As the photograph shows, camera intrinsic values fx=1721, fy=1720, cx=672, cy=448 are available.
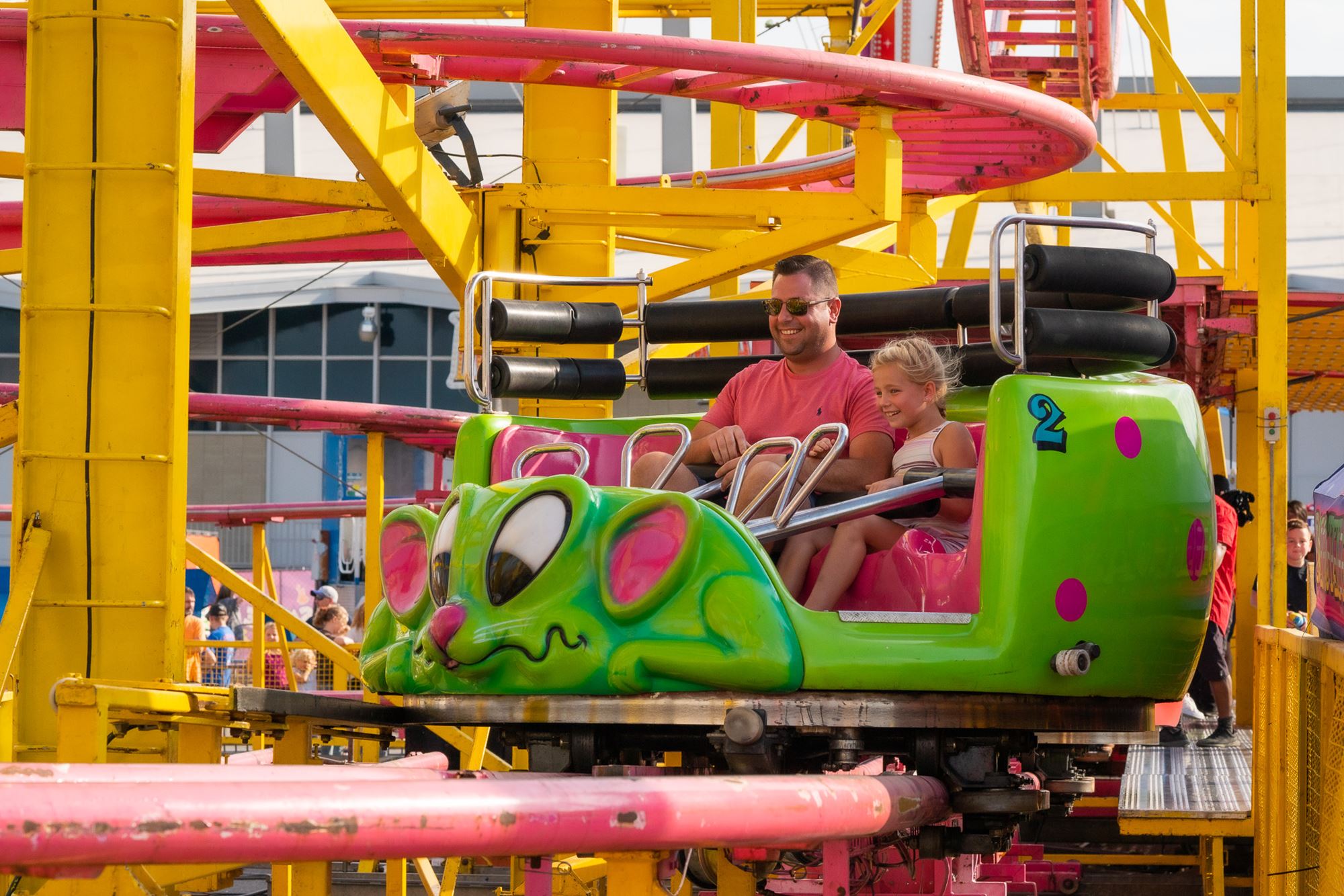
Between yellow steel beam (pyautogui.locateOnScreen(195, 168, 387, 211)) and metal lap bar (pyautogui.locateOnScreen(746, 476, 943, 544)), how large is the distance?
3.93 m

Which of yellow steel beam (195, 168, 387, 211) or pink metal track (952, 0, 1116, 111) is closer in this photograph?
yellow steel beam (195, 168, 387, 211)

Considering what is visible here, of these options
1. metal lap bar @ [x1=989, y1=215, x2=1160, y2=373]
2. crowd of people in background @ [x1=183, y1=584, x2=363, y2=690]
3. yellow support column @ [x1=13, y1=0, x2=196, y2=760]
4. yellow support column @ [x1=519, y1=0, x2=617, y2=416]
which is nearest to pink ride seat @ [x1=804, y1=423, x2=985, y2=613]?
metal lap bar @ [x1=989, y1=215, x2=1160, y2=373]

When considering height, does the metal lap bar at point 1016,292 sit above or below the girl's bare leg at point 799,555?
above

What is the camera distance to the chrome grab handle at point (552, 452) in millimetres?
4645

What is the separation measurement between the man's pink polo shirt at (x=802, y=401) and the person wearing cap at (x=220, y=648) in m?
8.87

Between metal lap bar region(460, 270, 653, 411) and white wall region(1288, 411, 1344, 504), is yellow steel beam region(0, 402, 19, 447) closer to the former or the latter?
metal lap bar region(460, 270, 653, 411)

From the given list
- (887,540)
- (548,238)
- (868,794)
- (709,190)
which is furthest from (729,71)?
(868,794)

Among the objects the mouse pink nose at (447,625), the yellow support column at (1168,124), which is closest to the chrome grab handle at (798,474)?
the mouse pink nose at (447,625)

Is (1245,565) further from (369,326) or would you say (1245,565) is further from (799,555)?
(369,326)

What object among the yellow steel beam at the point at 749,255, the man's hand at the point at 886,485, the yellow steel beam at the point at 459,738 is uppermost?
the yellow steel beam at the point at 749,255

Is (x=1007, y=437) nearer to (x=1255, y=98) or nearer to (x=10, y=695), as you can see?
(x=10, y=695)

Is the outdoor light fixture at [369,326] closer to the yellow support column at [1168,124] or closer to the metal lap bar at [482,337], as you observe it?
the yellow support column at [1168,124]

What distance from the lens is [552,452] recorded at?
495cm

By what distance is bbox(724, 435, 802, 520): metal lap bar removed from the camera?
4145mm
